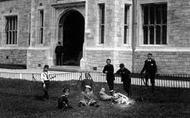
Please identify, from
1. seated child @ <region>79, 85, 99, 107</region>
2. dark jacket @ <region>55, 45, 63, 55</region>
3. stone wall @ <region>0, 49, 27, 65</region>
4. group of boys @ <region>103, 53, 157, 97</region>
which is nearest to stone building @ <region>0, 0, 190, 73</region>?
dark jacket @ <region>55, 45, 63, 55</region>

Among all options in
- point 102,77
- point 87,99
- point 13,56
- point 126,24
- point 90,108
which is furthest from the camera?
point 13,56

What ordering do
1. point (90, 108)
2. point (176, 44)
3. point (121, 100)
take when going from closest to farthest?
point (90, 108), point (121, 100), point (176, 44)

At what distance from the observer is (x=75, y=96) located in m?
15.8

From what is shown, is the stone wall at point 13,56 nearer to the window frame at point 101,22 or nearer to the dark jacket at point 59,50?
the dark jacket at point 59,50

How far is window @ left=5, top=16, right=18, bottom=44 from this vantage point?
34.3 metres

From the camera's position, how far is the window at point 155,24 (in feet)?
77.3

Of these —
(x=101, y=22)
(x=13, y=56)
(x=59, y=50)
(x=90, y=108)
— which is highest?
(x=101, y=22)

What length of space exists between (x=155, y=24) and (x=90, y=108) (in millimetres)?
12386

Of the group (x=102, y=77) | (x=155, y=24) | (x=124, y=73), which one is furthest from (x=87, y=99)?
(x=155, y=24)

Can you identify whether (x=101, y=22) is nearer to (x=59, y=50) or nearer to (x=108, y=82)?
(x=59, y=50)

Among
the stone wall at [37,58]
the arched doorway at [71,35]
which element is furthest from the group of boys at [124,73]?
the stone wall at [37,58]

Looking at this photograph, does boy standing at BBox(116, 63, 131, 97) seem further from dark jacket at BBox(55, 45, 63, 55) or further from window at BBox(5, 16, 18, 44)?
window at BBox(5, 16, 18, 44)

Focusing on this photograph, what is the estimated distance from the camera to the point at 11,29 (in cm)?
3469

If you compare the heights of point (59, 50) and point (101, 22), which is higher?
point (101, 22)
